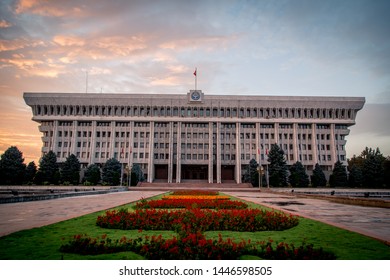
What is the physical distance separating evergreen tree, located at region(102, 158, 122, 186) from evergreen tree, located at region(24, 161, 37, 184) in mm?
15126

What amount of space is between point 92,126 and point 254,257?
2578 inches

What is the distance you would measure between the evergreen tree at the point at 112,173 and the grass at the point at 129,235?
45.1 meters

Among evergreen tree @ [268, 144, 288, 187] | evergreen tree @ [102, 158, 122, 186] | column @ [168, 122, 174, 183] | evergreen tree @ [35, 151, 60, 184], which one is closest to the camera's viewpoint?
evergreen tree @ [268, 144, 288, 187]

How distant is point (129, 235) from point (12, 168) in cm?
5422

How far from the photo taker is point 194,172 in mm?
65750

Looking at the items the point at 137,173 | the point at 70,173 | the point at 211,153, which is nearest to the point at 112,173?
the point at 137,173

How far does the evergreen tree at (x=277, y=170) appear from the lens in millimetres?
49750

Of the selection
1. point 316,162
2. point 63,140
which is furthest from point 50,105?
point 316,162

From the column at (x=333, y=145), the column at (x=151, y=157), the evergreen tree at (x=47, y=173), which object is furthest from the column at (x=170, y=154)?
the column at (x=333, y=145)

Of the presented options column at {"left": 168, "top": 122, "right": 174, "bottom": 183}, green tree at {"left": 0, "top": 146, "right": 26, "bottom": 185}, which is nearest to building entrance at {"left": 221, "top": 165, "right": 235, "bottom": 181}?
column at {"left": 168, "top": 122, "right": 174, "bottom": 183}

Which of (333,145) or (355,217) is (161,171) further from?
(355,217)

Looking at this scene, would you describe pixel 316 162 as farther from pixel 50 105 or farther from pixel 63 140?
pixel 50 105

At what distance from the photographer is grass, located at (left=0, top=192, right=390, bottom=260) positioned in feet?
14.3

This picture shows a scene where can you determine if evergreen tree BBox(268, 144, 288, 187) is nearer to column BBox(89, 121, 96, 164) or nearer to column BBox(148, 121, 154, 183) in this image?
column BBox(148, 121, 154, 183)
